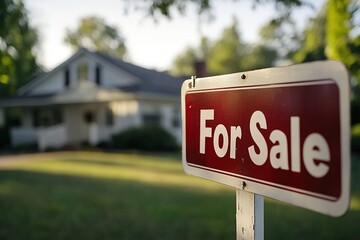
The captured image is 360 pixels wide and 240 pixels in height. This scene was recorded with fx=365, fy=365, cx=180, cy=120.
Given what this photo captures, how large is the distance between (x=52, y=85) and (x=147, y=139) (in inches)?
343

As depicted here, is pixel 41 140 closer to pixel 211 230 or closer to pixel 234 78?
pixel 211 230

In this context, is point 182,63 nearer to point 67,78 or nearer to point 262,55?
point 262,55

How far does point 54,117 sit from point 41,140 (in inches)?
135

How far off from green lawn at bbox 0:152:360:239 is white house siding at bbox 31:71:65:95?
12.7 meters

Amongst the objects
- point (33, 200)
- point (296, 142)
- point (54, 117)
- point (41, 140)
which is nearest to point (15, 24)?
point (296, 142)

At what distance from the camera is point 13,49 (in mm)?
3436

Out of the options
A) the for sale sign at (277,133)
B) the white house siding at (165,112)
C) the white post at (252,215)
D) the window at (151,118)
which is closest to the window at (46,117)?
the window at (151,118)

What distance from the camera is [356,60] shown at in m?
2.35

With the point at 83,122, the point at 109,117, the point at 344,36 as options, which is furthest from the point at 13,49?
the point at 83,122

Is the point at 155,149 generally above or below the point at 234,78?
below

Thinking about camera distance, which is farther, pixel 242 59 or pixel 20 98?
pixel 242 59

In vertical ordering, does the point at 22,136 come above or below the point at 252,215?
below

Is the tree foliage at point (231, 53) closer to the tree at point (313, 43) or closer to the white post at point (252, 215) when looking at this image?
the tree at point (313, 43)

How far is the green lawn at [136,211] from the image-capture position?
474 centimetres
